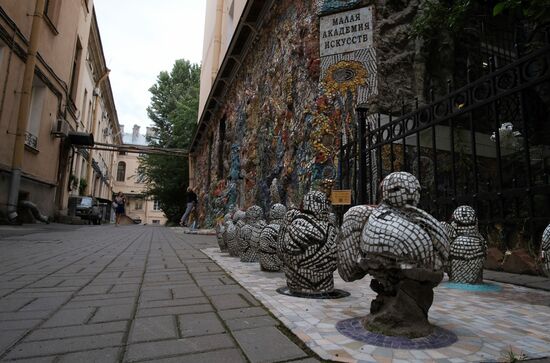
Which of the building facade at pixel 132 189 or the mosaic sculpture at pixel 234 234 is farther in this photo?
the building facade at pixel 132 189

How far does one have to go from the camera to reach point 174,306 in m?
2.62

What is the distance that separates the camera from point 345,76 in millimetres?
7461

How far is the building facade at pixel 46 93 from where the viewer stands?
10.3 meters

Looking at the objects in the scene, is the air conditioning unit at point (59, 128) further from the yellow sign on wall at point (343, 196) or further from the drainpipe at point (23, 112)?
the yellow sign on wall at point (343, 196)

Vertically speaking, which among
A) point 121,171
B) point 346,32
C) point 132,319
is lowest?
point 132,319

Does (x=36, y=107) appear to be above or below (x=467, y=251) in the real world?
above

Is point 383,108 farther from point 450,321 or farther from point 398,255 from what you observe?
point 398,255

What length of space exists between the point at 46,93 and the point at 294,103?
1021cm

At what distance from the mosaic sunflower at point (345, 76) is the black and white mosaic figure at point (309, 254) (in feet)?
16.3

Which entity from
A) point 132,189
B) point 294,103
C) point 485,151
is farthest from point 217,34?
point 132,189

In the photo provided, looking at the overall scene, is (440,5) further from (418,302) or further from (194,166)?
(194,166)

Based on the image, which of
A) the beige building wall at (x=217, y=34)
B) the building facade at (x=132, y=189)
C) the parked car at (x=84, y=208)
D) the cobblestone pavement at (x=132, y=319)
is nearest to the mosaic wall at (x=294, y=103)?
the cobblestone pavement at (x=132, y=319)

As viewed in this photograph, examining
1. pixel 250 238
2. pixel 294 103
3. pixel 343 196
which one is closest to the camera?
pixel 250 238

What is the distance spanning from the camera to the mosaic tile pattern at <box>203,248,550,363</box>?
1.75 meters
